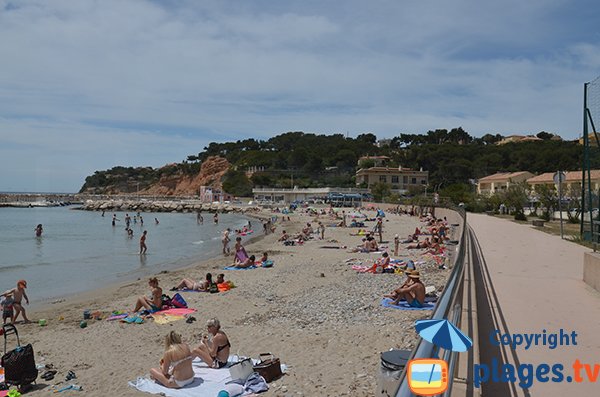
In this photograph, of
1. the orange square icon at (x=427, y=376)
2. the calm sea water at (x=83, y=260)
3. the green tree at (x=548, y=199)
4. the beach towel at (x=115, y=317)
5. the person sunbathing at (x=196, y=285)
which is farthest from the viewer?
the green tree at (x=548, y=199)

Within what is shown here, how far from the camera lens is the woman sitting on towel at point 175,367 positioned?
610cm

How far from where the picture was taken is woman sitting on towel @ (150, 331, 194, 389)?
6.10 m

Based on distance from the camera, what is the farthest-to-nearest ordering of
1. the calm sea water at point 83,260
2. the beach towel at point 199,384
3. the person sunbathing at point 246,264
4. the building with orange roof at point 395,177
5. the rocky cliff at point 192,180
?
1. the rocky cliff at point 192,180
2. the building with orange roof at point 395,177
3. the person sunbathing at point 246,264
4. the calm sea water at point 83,260
5. the beach towel at point 199,384

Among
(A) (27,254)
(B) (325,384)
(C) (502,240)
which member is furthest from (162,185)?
(B) (325,384)

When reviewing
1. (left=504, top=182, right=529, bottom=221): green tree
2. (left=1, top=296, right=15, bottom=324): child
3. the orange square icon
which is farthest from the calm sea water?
(left=504, top=182, right=529, bottom=221): green tree

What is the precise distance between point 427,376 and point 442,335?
1.69 feet

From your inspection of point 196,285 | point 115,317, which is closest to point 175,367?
point 115,317

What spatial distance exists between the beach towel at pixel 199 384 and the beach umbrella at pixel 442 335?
13.3 ft

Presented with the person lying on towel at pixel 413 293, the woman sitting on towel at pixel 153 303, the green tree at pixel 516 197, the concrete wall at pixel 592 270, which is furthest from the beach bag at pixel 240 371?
the green tree at pixel 516 197

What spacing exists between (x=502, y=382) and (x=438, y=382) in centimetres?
246

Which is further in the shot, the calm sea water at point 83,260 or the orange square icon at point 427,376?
the calm sea water at point 83,260

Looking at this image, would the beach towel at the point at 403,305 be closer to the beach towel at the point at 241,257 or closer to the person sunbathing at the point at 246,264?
the person sunbathing at the point at 246,264

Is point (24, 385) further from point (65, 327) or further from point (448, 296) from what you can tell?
point (448, 296)

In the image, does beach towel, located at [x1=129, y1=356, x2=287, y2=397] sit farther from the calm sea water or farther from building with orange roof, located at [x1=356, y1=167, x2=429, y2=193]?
building with orange roof, located at [x1=356, y1=167, x2=429, y2=193]
